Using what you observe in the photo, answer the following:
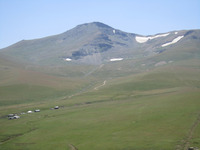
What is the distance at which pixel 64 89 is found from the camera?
652ft

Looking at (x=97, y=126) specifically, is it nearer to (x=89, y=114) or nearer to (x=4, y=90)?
(x=89, y=114)

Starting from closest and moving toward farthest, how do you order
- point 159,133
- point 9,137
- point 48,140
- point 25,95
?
point 159,133, point 48,140, point 9,137, point 25,95

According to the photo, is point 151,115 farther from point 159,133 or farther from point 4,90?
point 4,90

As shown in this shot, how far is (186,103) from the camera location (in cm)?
10119

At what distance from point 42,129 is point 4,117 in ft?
111

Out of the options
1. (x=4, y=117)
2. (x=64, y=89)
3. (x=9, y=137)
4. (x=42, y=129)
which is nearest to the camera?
(x=9, y=137)

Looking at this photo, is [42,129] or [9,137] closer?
[9,137]

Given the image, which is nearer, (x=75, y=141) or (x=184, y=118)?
(x=75, y=141)

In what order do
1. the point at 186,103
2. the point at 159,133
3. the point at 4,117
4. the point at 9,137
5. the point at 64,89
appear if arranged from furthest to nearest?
1. the point at 64,89
2. the point at 4,117
3. the point at 186,103
4. the point at 9,137
5. the point at 159,133

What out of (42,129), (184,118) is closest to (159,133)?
(184,118)

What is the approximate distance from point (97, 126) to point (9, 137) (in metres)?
24.1

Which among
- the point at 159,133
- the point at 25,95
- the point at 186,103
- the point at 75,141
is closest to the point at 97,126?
the point at 75,141

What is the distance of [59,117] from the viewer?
102188mm

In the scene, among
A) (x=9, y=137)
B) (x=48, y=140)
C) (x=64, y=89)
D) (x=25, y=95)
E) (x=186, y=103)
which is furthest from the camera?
(x=64, y=89)
